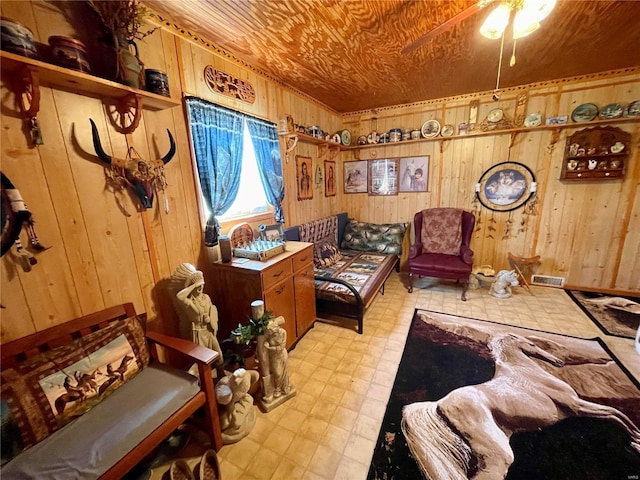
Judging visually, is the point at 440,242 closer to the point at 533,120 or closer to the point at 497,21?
the point at 533,120

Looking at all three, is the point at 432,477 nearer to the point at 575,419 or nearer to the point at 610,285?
the point at 575,419

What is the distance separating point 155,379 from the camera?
4.43 ft

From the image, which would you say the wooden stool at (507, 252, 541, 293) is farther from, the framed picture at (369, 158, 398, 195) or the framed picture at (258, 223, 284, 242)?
the framed picture at (258, 223, 284, 242)

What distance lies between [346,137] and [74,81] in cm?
338

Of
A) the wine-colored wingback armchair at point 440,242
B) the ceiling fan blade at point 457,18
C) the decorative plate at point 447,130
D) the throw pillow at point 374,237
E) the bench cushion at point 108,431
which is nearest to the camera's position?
the bench cushion at point 108,431

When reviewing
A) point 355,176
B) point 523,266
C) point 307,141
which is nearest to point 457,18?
point 307,141

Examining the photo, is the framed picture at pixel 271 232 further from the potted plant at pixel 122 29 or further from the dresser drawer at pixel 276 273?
the potted plant at pixel 122 29

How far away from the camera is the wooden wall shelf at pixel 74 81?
1.01 metres

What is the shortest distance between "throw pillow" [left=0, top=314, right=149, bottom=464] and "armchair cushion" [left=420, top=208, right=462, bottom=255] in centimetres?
350

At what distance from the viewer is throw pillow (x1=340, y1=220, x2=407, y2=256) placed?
375 cm

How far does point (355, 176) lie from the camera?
14.1ft

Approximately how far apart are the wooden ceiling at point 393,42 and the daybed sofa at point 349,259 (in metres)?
1.67

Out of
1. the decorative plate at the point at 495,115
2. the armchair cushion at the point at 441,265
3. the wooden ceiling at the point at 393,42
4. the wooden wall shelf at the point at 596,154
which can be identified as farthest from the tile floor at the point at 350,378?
the wooden ceiling at the point at 393,42

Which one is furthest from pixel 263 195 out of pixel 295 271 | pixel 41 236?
pixel 41 236
